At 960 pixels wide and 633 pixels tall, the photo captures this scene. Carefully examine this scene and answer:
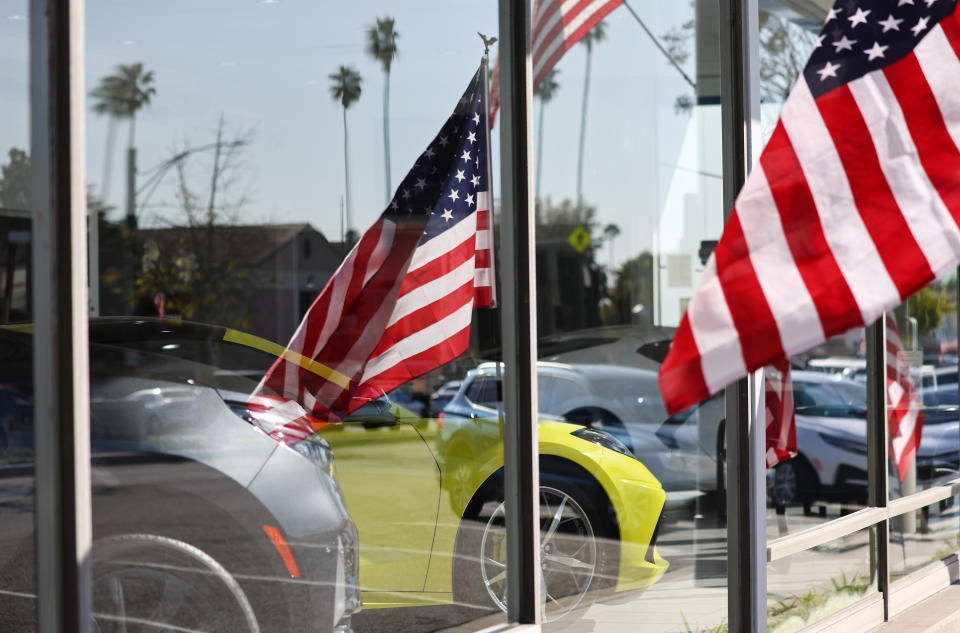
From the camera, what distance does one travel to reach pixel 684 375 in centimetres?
252

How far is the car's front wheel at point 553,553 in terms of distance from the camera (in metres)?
4.25

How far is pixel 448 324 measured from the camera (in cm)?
434

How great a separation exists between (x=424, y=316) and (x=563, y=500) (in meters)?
1.25

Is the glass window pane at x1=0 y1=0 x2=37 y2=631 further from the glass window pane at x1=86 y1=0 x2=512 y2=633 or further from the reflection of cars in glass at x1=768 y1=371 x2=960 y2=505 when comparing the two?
the reflection of cars in glass at x1=768 y1=371 x2=960 y2=505

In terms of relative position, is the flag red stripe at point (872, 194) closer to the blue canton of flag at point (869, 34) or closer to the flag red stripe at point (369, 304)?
the blue canton of flag at point (869, 34)

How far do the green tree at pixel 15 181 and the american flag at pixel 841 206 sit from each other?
5.67 feet

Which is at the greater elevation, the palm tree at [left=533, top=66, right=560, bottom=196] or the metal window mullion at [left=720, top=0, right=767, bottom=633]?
the palm tree at [left=533, top=66, right=560, bottom=196]

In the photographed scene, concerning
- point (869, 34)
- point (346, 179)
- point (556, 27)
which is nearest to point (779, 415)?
point (556, 27)

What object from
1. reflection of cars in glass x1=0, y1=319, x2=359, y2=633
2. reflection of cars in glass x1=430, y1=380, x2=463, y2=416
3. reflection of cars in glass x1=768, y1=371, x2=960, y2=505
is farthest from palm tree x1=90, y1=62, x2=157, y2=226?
reflection of cars in glass x1=768, y1=371, x2=960, y2=505

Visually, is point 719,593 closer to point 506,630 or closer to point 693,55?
point 506,630

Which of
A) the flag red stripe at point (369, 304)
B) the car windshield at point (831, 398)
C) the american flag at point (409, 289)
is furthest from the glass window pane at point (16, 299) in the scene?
the car windshield at point (831, 398)

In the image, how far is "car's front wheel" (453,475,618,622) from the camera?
13.9 ft

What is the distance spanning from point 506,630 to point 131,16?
8.25 feet

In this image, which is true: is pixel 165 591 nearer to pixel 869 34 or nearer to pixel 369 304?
pixel 369 304
